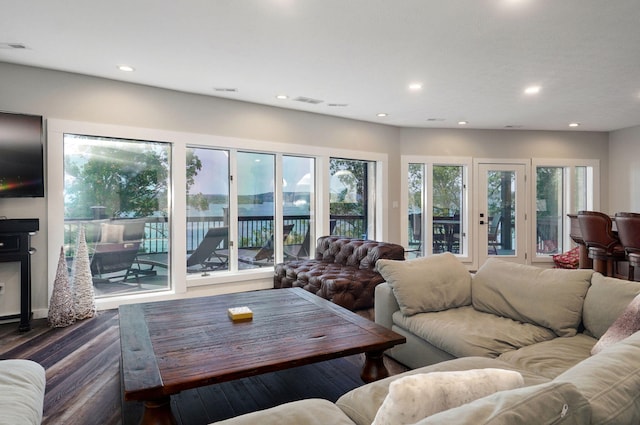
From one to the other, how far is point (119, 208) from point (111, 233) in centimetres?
30

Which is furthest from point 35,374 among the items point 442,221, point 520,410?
point 442,221

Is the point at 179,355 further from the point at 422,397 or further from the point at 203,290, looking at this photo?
the point at 203,290

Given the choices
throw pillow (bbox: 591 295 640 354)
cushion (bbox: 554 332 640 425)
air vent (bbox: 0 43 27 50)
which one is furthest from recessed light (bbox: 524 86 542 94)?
air vent (bbox: 0 43 27 50)

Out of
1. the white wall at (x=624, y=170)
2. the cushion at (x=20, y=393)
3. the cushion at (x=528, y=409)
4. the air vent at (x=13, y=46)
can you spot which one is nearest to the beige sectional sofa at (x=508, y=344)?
the cushion at (x=528, y=409)

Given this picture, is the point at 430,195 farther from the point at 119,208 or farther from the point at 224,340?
the point at 224,340

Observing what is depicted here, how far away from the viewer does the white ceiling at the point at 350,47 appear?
269 cm

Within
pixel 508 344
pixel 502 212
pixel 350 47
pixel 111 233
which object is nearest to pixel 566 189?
pixel 502 212

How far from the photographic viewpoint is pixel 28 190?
3.62 meters

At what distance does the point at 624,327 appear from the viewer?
68.1 inches

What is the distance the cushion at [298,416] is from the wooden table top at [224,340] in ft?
1.39

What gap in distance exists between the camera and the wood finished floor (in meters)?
2.10

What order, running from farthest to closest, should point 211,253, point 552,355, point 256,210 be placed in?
point 256,210
point 211,253
point 552,355

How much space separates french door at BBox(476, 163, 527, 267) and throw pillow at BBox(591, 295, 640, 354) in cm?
525

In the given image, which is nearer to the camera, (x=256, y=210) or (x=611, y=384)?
(x=611, y=384)
